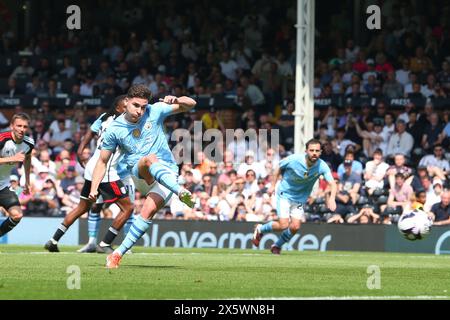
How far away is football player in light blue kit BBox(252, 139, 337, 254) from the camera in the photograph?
19.1 meters

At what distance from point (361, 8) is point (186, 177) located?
7865 millimetres

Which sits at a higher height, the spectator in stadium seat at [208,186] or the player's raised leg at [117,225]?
the player's raised leg at [117,225]

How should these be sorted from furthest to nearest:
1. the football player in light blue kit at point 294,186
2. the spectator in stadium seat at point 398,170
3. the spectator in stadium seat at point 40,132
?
the spectator in stadium seat at point 40,132, the spectator in stadium seat at point 398,170, the football player in light blue kit at point 294,186

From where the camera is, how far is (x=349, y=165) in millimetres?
24797

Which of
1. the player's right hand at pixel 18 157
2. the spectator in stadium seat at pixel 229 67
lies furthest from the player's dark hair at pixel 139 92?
the spectator in stadium seat at pixel 229 67

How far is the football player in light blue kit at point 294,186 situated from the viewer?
19.1m

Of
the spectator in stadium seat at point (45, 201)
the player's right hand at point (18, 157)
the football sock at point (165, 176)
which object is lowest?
the spectator in stadium seat at point (45, 201)

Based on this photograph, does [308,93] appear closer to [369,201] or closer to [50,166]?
[369,201]

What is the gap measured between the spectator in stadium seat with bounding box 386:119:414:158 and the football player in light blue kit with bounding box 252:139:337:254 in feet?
20.3

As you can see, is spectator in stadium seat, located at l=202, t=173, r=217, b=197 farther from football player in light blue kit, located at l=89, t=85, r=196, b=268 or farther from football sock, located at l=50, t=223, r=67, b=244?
football player in light blue kit, located at l=89, t=85, r=196, b=268

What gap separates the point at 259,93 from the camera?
2922 centimetres

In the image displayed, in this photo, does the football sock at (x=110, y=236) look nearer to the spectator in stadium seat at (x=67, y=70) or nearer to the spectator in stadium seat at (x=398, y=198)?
the spectator in stadium seat at (x=398, y=198)

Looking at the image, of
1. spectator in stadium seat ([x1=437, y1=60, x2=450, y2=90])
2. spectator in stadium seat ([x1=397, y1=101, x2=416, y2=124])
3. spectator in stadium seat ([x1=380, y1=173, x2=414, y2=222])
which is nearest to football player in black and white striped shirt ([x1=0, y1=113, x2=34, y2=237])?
spectator in stadium seat ([x1=380, y1=173, x2=414, y2=222])
